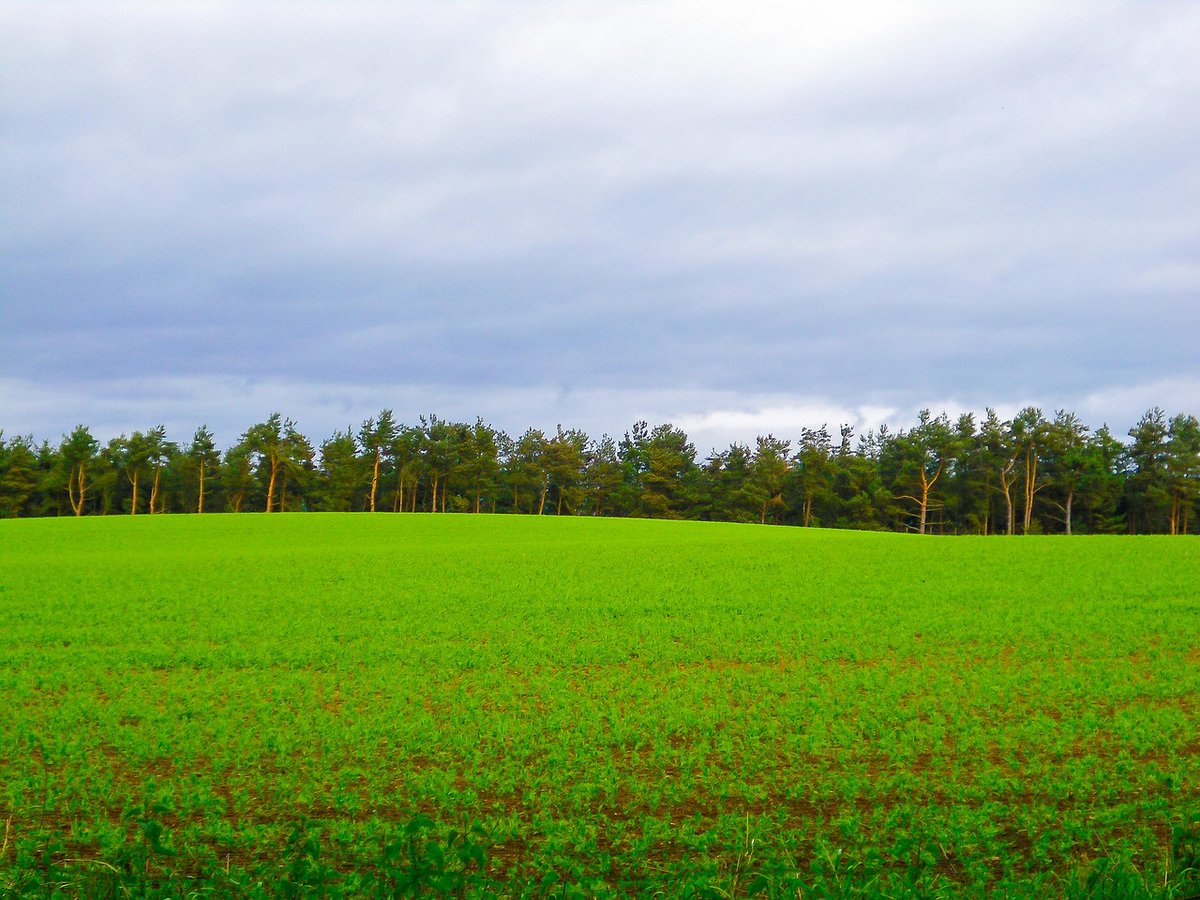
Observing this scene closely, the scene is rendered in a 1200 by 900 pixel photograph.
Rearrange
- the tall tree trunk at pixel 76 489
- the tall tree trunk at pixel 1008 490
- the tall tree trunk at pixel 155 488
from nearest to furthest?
the tall tree trunk at pixel 1008 490 → the tall tree trunk at pixel 76 489 → the tall tree trunk at pixel 155 488

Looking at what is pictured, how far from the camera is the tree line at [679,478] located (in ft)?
265

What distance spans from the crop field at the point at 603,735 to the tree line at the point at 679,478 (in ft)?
200

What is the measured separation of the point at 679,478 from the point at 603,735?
3275 inches

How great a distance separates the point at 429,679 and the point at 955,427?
84.1 m

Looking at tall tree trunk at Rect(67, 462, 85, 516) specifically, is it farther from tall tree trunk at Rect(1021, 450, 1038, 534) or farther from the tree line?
tall tree trunk at Rect(1021, 450, 1038, 534)

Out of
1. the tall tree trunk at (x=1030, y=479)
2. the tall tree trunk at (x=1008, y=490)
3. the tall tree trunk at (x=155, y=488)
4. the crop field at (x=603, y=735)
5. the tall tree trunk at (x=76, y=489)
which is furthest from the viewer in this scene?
the tall tree trunk at (x=155, y=488)

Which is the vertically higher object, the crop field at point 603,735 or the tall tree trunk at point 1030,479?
the tall tree trunk at point 1030,479

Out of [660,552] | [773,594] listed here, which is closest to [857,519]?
[660,552]

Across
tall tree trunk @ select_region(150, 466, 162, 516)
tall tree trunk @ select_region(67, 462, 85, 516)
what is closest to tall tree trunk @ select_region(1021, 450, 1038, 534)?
tall tree trunk @ select_region(150, 466, 162, 516)

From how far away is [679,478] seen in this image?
93.5 metres

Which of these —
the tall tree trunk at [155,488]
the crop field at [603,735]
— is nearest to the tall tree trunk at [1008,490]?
the crop field at [603,735]

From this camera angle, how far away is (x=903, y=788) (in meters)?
8.79

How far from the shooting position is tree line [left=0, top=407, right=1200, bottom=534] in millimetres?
80688

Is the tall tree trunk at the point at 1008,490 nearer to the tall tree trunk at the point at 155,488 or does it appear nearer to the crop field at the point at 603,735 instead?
the crop field at the point at 603,735
